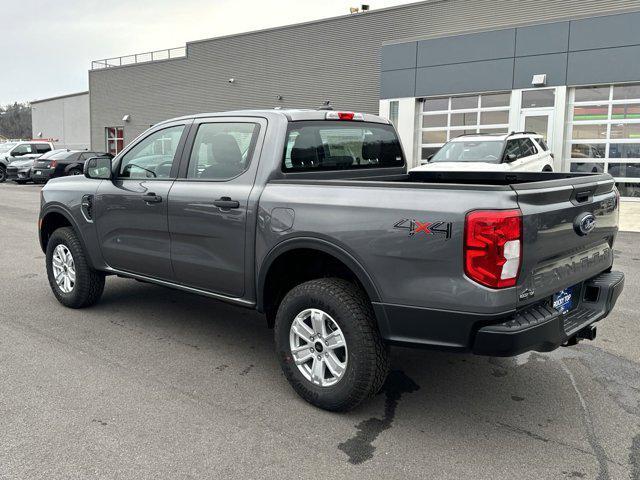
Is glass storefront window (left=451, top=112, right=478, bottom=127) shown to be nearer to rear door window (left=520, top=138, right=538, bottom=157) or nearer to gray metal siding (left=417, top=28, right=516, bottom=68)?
gray metal siding (left=417, top=28, right=516, bottom=68)

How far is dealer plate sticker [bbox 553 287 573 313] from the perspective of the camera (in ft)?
10.8

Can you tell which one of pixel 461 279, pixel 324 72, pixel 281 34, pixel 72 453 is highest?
pixel 281 34

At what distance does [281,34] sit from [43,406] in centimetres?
2451

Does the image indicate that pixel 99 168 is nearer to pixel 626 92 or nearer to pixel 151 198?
pixel 151 198

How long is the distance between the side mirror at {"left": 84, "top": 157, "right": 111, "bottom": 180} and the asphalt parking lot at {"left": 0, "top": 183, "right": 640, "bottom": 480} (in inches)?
50.7

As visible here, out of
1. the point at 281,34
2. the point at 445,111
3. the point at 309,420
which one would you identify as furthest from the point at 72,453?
the point at 281,34

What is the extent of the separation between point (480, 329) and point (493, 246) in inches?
16.8

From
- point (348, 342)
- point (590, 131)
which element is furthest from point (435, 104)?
point (348, 342)

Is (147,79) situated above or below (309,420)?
above

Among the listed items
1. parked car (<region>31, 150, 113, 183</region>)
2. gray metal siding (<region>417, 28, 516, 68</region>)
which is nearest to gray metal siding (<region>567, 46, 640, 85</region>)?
gray metal siding (<region>417, 28, 516, 68</region>)

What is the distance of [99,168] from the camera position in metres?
5.04

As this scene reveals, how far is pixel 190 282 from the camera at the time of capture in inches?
174

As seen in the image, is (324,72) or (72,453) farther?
(324,72)

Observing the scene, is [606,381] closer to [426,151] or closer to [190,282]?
[190,282]
